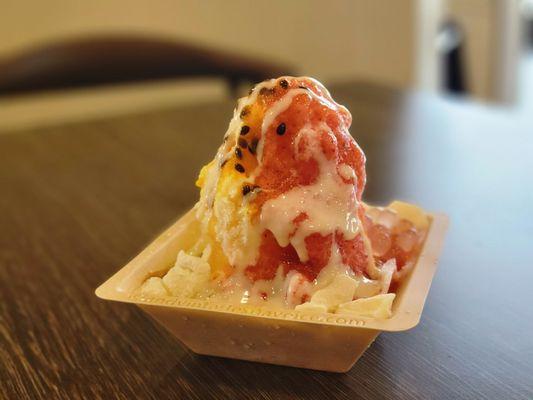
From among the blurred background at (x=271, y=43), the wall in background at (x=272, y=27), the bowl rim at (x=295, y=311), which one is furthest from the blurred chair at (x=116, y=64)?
the bowl rim at (x=295, y=311)

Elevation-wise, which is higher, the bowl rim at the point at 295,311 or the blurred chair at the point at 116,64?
the blurred chair at the point at 116,64

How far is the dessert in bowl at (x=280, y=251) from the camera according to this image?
0.55m

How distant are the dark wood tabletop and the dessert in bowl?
5cm

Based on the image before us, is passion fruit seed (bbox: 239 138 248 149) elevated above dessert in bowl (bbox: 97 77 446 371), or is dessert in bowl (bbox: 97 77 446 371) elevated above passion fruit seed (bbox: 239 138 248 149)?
passion fruit seed (bbox: 239 138 248 149)

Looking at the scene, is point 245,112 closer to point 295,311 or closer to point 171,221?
point 295,311

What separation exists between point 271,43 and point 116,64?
1271 mm

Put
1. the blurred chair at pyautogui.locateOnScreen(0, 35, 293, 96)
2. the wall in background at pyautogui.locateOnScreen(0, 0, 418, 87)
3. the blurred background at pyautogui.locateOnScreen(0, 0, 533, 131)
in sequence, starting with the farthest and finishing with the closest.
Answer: the wall in background at pyautogui.locateOnScreen(0, 0, 418, 87) < the blurred background at pyautogui.locateOnScreen(0, 0, 533, 131) < the blurred chair at pyautogui.locateOnScreen(0, 35, 293, 96)

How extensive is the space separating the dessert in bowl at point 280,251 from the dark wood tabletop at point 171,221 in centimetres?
5

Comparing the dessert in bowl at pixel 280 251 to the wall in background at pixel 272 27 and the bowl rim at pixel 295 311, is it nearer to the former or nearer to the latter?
the bowl rim at pixel 295 311

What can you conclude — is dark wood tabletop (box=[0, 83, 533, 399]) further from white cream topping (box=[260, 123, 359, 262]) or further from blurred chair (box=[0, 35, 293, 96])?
blurred chair (box=[0, 35, 293, 96])

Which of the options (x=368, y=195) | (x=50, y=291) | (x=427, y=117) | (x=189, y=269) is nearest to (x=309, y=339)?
(x=189, y=269)

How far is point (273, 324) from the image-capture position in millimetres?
522

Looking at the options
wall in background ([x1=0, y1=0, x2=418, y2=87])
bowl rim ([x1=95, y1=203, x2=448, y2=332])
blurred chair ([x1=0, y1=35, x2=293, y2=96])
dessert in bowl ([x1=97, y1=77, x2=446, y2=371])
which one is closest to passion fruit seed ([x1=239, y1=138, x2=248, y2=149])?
dessert in bowl ([x1=97, y1=77, x2=446, y2=371])

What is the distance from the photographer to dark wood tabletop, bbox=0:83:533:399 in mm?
569
